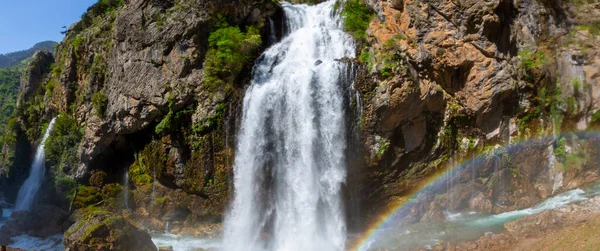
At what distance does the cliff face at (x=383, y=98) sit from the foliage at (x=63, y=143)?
2.08m

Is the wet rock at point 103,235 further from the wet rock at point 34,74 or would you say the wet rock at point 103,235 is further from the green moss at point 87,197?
the wet rock at point 34,74

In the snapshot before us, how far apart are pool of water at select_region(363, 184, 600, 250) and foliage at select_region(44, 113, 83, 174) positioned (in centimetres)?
1873

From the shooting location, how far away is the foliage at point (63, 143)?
2233 centimetres

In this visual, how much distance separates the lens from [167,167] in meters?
18.6

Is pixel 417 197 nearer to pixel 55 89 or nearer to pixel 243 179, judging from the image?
pixel 243 179

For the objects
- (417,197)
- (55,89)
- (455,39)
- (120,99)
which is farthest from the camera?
(55,89)

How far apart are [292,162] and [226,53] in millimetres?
6430

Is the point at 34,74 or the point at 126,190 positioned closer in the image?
the point at 126,190

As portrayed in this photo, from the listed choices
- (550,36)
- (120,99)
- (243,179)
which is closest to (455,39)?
(550,36)

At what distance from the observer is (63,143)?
2291 cm

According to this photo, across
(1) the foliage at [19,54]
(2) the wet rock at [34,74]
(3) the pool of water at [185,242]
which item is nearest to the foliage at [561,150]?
(3) the pool of water at [185,242]

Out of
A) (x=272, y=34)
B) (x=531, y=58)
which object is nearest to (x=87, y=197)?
(x=272, y=34)

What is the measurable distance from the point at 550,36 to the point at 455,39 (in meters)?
5.03

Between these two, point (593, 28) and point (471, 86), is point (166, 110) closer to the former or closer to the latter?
point (471, 86)
